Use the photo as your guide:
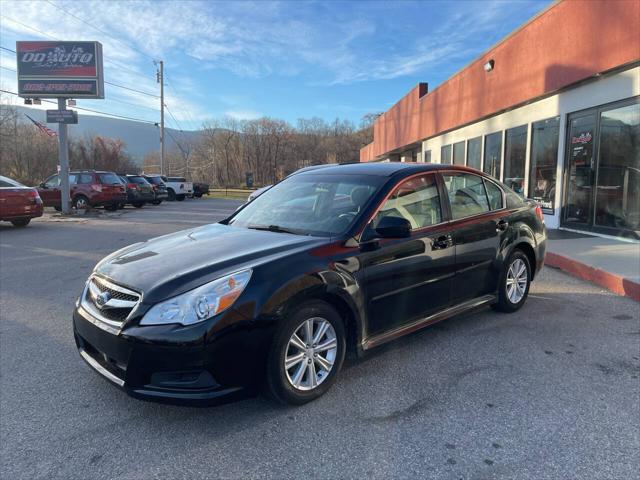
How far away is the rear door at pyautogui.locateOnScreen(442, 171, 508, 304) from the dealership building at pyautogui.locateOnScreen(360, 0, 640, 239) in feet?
19.8

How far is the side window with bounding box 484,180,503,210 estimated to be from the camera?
4.84 m

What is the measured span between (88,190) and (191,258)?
60.8 ft

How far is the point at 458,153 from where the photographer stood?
19281 millimetres

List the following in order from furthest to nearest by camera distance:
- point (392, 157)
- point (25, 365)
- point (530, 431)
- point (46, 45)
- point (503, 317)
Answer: point (392, 157) < point (46, 45) < point (503, 317) < point (25, 365) < point (530, 431)

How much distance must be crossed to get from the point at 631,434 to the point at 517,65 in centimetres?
1233

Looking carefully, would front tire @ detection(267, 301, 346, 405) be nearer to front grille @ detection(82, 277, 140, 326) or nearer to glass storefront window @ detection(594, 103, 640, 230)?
front grille @ detection(82, 277, 140, 326)

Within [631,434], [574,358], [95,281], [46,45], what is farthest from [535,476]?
[46,45]

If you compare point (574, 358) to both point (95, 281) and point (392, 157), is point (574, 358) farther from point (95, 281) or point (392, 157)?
point (392, 157)

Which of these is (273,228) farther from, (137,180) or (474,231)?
(137,180)

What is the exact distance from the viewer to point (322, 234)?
349 centimetres

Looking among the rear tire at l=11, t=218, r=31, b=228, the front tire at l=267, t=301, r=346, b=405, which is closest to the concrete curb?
the front tire at l=267, t=301, r=346, b=405

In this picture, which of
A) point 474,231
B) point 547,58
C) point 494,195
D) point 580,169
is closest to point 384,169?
point 474,231

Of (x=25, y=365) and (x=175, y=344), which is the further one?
(x=25, y=365)

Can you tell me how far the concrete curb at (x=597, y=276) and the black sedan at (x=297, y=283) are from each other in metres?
2.12
